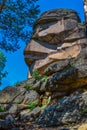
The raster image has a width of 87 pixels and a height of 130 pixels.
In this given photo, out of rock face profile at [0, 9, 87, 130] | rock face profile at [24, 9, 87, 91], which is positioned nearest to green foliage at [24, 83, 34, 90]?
rock face profile at [0, 9, 87, 130]

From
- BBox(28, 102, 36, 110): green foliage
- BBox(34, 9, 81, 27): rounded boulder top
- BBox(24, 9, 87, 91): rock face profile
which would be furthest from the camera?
BBox(34, 9, 81, 27): rounded boulder top

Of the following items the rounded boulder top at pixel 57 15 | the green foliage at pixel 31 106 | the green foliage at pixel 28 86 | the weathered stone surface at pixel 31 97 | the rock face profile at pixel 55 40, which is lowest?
the green foliage at pixel 31 106

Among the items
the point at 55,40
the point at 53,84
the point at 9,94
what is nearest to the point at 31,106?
the point at 53,84

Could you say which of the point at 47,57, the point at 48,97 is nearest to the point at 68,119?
the point at 48,97

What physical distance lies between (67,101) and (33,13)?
7039 millimetres

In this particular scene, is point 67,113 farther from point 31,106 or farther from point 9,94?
point 9,94

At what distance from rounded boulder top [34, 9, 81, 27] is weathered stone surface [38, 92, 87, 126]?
83.2 ft

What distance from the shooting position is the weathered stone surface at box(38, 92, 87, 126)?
9.99 m

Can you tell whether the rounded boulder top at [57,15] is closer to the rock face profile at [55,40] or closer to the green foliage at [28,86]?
the rock face profile at [55,40]

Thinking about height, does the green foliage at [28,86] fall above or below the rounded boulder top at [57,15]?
below

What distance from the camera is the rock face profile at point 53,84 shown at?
10.5 m

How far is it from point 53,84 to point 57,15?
17718mm

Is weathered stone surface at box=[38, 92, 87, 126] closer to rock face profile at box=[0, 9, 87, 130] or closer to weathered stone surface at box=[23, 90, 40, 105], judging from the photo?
rock face profile at box=[0, 9, 87, 130]

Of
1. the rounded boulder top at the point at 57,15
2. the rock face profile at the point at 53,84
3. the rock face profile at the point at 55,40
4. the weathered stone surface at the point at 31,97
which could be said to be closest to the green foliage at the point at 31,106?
the rock face profile at the point at 53,84
